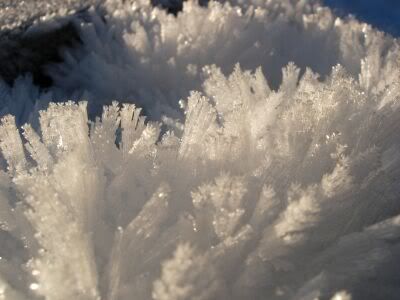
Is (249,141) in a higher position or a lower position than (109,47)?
lower

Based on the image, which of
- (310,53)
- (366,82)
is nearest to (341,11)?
(310,53)

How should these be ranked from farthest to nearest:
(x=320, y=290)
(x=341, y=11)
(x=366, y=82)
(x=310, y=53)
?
A: (x=341, y=11), (x=310, y=53), (x=366, y=82), (x=320, y=290)

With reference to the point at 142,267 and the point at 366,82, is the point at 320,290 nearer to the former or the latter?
the point at 142,267

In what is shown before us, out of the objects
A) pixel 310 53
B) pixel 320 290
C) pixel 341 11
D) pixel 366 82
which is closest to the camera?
pixel 320 290

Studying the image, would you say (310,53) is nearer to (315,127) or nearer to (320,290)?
(315,127)

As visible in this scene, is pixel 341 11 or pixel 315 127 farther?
pixel 341 11

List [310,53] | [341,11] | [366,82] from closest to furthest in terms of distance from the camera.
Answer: [366,82], [310,53], [341,11]

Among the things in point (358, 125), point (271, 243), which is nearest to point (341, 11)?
point (358, 125)

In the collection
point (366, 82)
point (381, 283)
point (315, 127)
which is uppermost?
point (366, 82)

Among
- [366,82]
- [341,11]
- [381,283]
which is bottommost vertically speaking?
[381,283]
